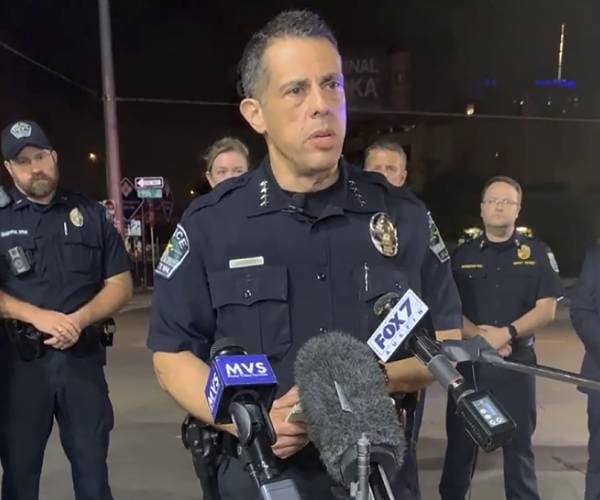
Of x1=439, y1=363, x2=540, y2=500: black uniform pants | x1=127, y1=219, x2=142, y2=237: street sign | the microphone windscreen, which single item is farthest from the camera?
x1=127, y1=219, x2=142, y2=237: street sign

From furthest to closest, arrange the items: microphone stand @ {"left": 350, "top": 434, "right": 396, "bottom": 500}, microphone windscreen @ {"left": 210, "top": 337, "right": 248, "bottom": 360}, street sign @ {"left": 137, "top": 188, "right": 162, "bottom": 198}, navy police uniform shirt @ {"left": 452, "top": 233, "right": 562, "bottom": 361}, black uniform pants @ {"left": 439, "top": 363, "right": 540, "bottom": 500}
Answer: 1. street sign @ {"left": 137, "top": 188, "right": 162, "bottom": 198}
2. navy police uniform shirt @ {"left": 452, "top": 233, "right": 562, "bottom": 361}
3. black uniform pants @ {"left": 439, "top": 363, "right": 540, "bottom": 500}
4. microphone windscreen @ {"left": 210, "top": 337, "right": 248, "bottom": 360}
5. microphone stand @ {"left": 350, "top": 434, "right": 396, "bottom": 500}

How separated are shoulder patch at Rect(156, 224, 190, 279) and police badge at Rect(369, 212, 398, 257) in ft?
1.41

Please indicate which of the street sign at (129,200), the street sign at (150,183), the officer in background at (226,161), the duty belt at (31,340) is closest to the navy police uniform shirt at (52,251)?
the duty belt at (31,340)

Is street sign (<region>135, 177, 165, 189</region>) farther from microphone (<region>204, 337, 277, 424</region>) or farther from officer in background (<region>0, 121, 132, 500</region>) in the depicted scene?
microphone (<region>204, 337, 277, 424</region>)

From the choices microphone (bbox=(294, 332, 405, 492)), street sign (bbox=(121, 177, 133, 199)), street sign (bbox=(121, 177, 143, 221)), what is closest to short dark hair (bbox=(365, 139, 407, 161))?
microphone (bbox=(294, 332, 405, 492))

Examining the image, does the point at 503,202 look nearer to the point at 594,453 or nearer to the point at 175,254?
the point at 594,453

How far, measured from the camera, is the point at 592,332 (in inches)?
130

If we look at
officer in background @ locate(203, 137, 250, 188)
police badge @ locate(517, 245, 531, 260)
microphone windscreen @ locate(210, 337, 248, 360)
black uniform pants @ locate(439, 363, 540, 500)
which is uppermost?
officer in background @ locate(203, 137, 250, 188)

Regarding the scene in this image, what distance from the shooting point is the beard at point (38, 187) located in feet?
10.8

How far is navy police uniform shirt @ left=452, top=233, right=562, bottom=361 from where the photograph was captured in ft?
12.4

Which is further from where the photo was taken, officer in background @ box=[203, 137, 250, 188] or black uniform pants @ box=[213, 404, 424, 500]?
officer in background @ box=[203, 137, 250, 188]

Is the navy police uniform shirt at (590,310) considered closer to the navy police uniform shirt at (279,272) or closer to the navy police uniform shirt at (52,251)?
the navy police uniform shirt at (279,272)

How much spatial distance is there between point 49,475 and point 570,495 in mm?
3151

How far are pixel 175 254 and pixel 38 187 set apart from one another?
1916mm
